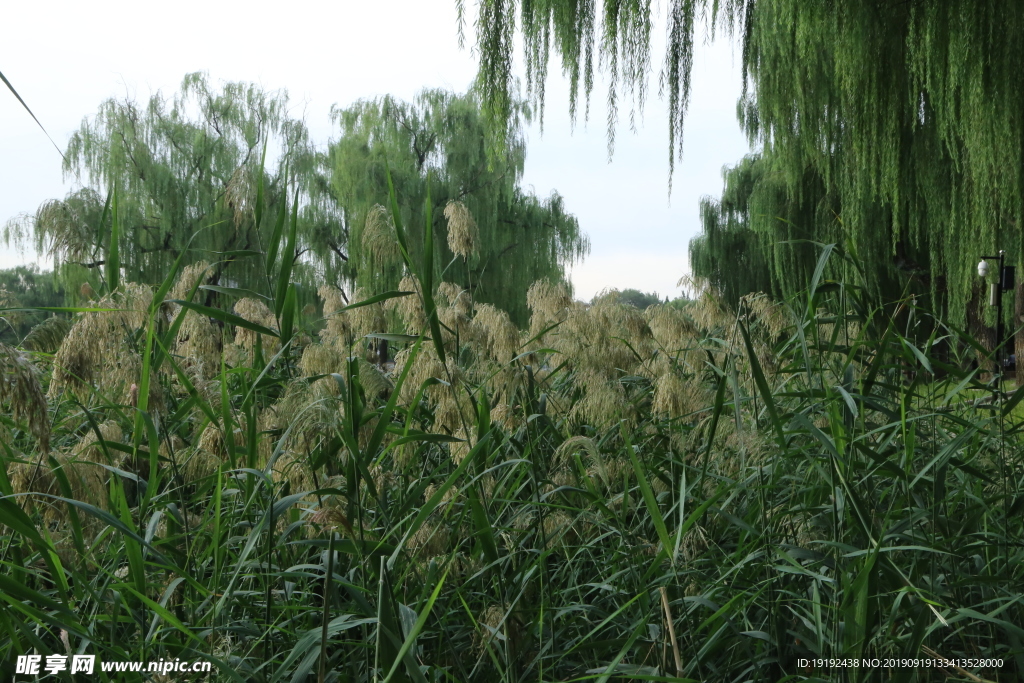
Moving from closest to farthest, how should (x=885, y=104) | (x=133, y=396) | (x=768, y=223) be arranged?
(x=133, y=396)
(x=885, y=104)
(x=768, y=223)

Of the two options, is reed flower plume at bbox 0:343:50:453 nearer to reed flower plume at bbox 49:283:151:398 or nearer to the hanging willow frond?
reed flower plume at bbox 49:283:151:398

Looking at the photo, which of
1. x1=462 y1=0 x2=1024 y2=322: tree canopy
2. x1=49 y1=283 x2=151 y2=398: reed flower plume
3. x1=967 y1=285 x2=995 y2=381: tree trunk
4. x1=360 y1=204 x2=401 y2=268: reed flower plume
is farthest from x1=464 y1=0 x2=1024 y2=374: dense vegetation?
x1=967 y1=285 x2=995 y2=381: tree trunk

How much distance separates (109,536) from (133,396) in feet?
1.10

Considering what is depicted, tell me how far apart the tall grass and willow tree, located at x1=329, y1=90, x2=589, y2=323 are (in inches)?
505

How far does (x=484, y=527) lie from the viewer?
4.05 ft

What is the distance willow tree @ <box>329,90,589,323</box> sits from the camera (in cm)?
1518

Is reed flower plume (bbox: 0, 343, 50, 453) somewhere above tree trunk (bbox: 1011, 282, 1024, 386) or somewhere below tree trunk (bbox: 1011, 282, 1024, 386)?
above

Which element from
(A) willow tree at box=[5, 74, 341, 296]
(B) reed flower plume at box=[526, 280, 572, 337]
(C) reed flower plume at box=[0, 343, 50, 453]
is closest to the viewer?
(C) reed flower plume at box=[0, 343, 50, 453]

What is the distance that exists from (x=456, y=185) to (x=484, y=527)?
15421 mm

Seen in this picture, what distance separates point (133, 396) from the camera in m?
1.59

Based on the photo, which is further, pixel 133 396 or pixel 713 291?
pixel 713 291

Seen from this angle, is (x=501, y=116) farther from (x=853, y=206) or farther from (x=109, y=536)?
(x=853, y=206)

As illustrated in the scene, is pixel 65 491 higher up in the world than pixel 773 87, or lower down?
lower down

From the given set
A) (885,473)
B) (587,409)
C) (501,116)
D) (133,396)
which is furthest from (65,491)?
(501,116)
